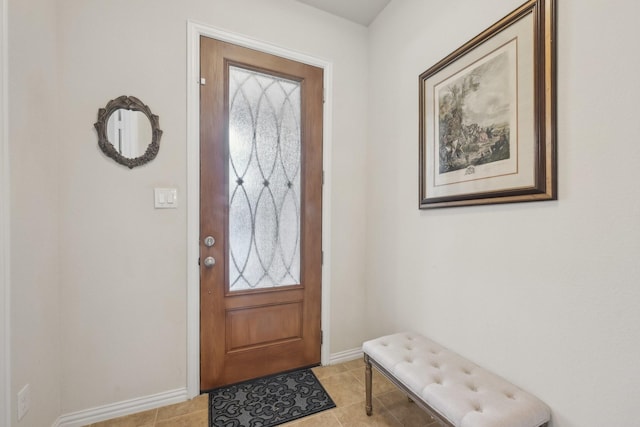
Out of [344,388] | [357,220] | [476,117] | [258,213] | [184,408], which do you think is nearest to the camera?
[476,117]

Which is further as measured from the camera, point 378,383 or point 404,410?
point 378,383

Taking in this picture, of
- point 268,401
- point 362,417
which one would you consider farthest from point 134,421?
point 362,417

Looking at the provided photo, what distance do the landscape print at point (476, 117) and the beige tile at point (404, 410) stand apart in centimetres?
147

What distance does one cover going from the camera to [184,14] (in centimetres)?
178

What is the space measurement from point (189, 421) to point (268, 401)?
0.47 m

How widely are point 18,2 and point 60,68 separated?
0.35 meters

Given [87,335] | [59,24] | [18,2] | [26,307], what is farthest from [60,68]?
[87,335]

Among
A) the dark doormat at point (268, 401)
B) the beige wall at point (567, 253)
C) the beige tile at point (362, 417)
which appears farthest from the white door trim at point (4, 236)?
the beige wall at point (567, 253)

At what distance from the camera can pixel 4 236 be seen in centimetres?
113

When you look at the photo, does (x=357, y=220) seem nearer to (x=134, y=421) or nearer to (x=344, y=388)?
(x=344, y=388)

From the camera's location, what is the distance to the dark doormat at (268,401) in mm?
1607

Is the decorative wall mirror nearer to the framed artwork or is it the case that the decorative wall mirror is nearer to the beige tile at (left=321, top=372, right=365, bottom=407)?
the framed artwork

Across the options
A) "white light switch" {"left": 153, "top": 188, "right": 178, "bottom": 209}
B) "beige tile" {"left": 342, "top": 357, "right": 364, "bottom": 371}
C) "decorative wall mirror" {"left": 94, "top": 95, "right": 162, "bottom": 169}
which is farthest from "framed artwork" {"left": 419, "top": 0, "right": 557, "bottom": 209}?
"decorative wall mirror" {"left": 94, "top": 95, "right": 162, "bottom": 169}

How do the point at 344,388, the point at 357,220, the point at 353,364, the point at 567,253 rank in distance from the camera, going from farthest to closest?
1. the point at 357,220
2. the point at 353,364
3. the point at 344,388
4. the point at 567,253
